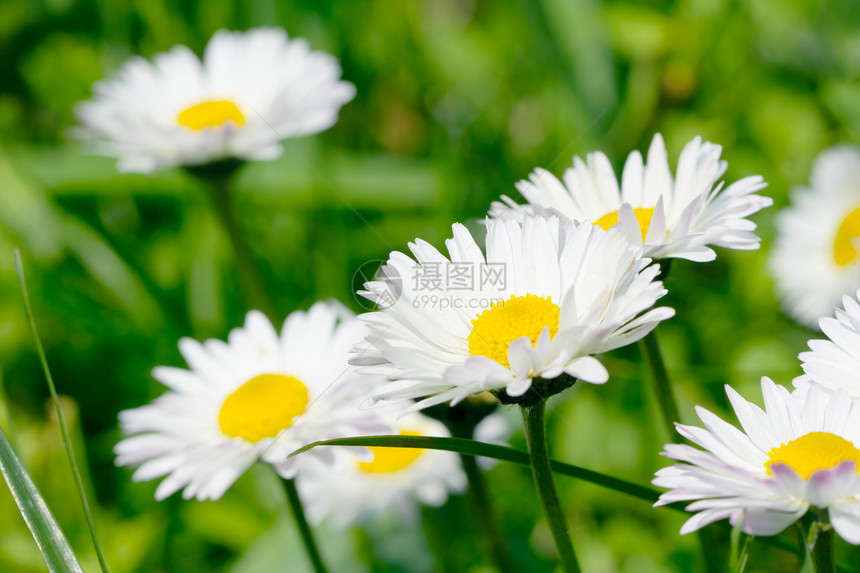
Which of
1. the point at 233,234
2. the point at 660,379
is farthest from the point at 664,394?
the point at 233,234

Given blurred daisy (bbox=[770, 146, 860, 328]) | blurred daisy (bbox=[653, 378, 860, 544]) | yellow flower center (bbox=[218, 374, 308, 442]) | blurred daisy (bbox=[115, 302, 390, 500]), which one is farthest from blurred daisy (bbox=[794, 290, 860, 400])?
blurred daisy (bbox=[770, 146, 860, 328])

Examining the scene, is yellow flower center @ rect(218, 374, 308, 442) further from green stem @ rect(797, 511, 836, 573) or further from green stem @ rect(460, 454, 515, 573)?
green stem @ rect(797, 511, 836, 573)

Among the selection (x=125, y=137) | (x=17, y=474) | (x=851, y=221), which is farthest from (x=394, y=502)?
(x=851, y=221)

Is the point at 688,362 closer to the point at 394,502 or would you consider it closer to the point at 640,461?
the point at 640,461

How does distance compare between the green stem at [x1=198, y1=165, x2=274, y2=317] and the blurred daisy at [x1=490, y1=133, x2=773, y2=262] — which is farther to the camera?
the green stem at [x1=198, y1=165, x2=274, y2=317]

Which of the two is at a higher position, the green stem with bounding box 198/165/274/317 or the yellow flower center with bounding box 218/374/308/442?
the green stem with bounding box 198/165/274/317

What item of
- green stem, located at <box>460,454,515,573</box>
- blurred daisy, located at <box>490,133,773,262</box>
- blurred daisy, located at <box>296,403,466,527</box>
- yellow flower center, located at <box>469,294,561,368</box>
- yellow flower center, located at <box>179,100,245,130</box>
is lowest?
blurred daisy, located at <box>296,403,466,527</box>

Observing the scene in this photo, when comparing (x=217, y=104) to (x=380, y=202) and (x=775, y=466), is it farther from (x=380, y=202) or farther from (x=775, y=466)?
(x=775, y=466)
